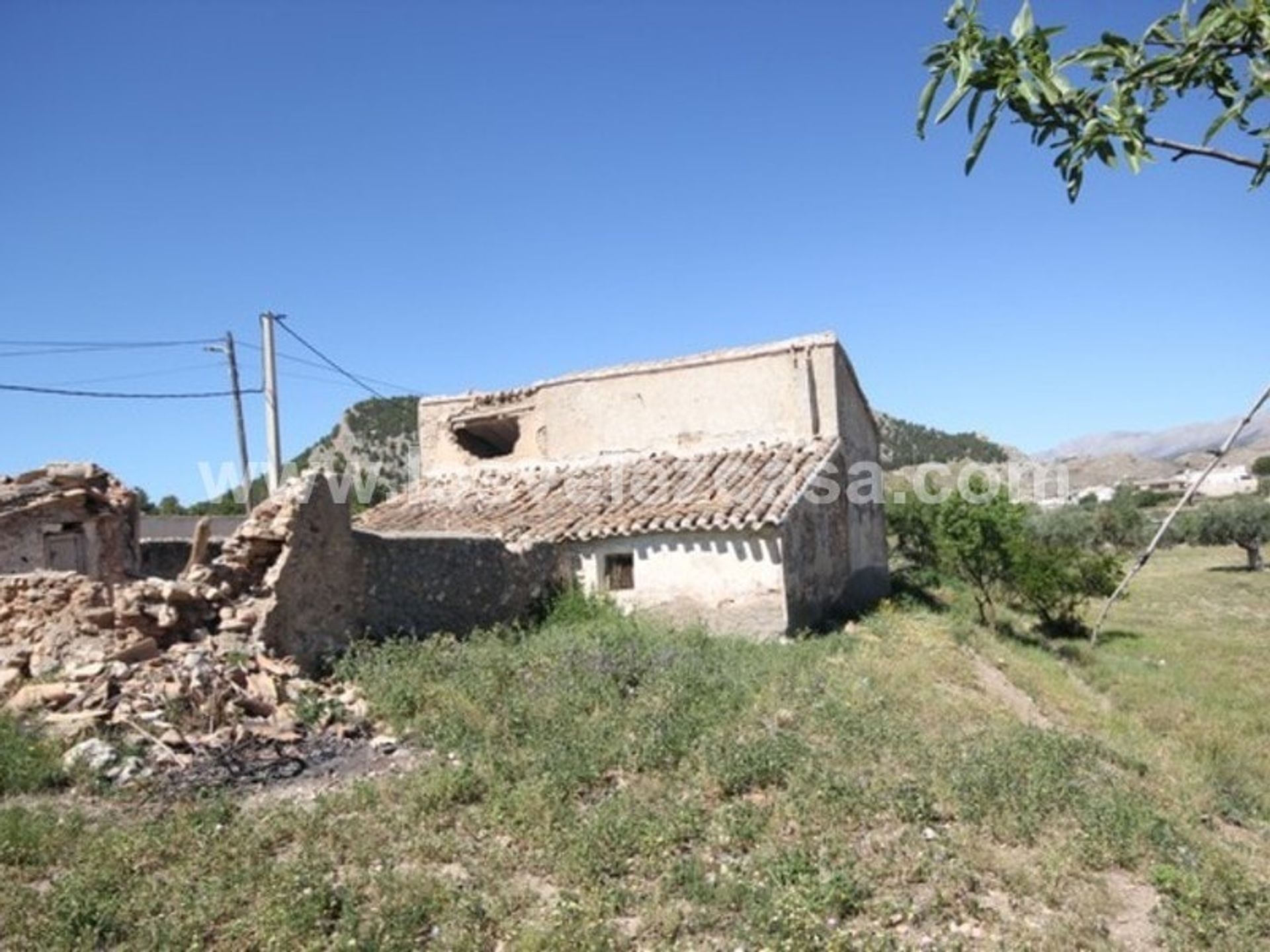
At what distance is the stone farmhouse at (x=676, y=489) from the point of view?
12836 millimetres

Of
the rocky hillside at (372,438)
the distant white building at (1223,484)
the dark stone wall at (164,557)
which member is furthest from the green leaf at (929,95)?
the distant white building at (1223,484)

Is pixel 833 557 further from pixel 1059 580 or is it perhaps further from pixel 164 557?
pixel 164 557

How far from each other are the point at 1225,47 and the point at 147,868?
635 centimetres

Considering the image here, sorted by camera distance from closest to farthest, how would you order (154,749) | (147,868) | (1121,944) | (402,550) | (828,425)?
(1121,944) < (147,868) < (154,749) < (402,550) < (828,425)

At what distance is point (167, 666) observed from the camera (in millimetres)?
8539

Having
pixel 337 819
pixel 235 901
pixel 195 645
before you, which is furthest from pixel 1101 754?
pixel 195 645

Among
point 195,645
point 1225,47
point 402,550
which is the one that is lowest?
point 195,645

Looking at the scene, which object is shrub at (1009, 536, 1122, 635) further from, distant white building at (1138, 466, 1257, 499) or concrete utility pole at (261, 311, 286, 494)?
distant white building at (1138, 466, 1257, 499)

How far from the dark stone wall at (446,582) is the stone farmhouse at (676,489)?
61 mm

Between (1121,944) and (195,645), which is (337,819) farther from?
(1121,944)

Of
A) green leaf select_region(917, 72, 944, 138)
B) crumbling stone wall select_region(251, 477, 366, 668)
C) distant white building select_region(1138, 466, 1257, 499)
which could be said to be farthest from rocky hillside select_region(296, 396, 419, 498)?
distant white building select_region(1138, 466, 1257, 499)

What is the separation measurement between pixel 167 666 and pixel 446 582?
4.06 meters

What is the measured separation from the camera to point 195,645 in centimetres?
905

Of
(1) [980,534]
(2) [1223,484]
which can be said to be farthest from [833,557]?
(2) [1223,484]
